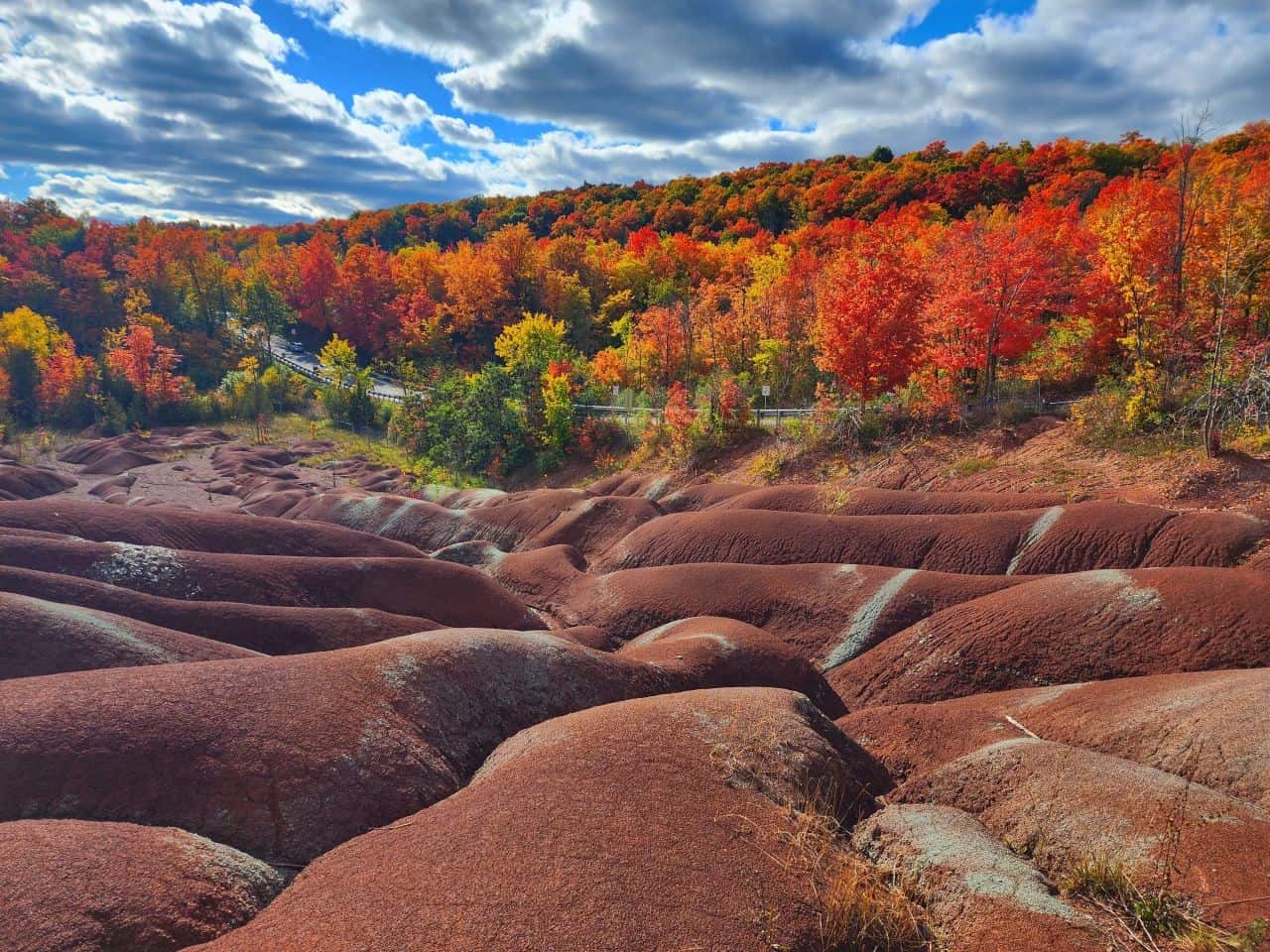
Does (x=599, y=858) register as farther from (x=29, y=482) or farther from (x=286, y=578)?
(x=29, y=482)

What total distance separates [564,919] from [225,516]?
80.3ft

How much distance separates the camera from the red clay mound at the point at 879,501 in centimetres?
2338

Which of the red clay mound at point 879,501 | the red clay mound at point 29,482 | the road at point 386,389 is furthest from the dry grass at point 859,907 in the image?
the red clay mound at point 29,482

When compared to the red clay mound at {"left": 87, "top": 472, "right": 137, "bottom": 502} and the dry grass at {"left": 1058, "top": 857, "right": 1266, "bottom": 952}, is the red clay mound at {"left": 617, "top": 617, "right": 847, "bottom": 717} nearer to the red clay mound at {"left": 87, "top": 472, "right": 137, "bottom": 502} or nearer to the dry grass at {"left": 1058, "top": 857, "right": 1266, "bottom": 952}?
the dry grass at {"left": 1058, "top": 857, "right": 1266, "bottom": 952}

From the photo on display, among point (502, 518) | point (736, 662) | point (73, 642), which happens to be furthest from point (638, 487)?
point (73, 642)

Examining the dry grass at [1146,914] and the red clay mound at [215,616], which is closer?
the dry grass at [1146,914]

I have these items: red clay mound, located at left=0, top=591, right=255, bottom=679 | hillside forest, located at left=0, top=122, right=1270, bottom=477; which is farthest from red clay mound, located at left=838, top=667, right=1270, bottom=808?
hillside forest, located at left=0, top=122, right=1270, bottom=477

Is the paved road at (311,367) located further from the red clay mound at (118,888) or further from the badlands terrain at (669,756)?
the red clay mound at (118,888)

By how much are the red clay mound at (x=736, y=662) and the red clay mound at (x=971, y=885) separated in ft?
20.5

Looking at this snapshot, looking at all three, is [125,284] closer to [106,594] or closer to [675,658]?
[106,594]

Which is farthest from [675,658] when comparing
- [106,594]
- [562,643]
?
[106,594]

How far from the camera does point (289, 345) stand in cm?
10731

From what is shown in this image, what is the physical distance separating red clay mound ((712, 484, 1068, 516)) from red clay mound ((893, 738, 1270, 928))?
14.4m

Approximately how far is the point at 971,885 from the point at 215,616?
15.6 metres
